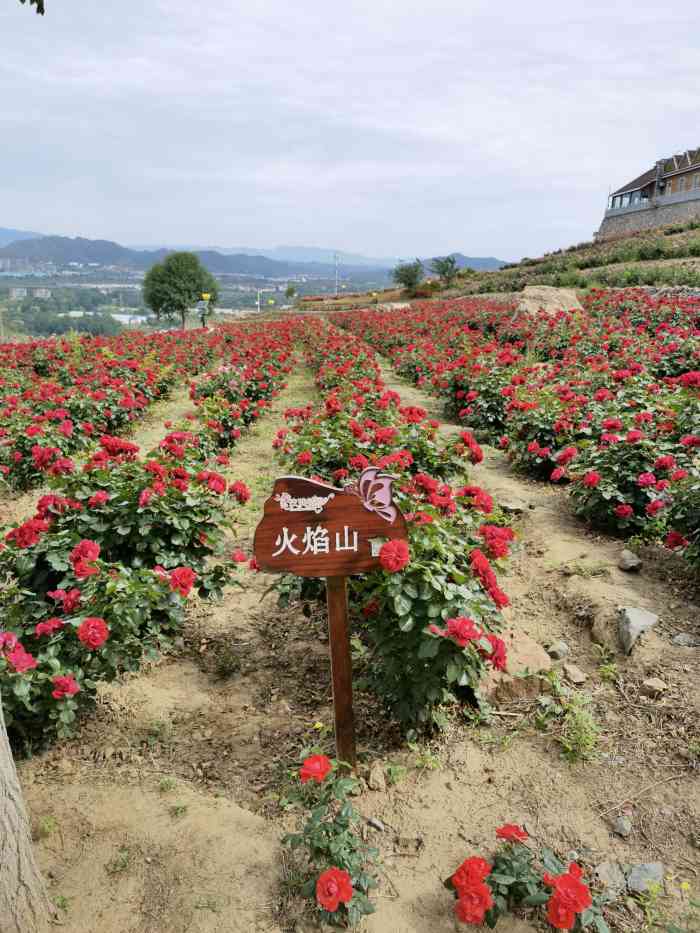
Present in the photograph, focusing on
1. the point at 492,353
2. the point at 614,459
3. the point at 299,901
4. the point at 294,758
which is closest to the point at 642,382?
the point at 614,459

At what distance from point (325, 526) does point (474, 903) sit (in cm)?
126

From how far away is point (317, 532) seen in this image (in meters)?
2.30

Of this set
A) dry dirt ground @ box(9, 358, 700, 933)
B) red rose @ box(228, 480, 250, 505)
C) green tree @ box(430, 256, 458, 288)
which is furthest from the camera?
green tree @ box(430, 256, 458, 288)

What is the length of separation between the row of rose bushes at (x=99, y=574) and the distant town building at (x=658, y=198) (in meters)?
44.4

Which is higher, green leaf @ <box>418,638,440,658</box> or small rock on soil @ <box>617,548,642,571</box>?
green leaf @ <box>418,638,440,658</box>

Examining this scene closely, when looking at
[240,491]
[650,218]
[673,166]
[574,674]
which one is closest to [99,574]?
[240,491]

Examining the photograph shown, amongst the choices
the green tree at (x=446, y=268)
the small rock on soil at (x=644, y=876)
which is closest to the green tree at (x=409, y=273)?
the green tree at (x=446, y=268)

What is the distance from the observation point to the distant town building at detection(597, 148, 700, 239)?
43719mm

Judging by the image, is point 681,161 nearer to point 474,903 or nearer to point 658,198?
point 658,198

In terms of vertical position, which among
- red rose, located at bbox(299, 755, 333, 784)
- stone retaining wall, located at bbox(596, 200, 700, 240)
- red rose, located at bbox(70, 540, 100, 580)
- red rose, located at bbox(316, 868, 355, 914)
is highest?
stone retaining wall, located at bbox(596, 200, 700, 240)

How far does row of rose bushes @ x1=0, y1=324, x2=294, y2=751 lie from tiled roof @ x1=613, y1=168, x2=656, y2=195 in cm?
5952

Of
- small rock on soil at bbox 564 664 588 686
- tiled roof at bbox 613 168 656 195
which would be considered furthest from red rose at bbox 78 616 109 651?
tiled roof at bbox 613 168 656 195

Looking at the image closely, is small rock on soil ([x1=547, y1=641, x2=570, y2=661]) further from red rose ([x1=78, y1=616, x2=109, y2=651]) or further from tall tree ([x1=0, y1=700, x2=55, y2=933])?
tall tree ([x1=0, y1=700, x2=55, y2=933])

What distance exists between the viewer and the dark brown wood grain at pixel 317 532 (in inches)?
89.9
